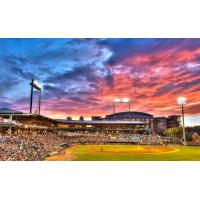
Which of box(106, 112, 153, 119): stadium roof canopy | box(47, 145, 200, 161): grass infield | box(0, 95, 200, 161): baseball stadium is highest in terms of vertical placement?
box(106, 112, 153, 119): stadium roof canopy

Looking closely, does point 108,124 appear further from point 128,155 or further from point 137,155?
point 128,155

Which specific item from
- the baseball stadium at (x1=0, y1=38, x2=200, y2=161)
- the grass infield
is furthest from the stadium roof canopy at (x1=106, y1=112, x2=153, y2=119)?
the grass infield

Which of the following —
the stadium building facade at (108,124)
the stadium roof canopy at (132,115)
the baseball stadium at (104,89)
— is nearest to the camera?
the baseball stadium at (104,89)

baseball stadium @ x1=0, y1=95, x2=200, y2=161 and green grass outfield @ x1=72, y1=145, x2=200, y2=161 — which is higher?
baseball stadium @ x1=0, y1=95, x2=200, y2=161

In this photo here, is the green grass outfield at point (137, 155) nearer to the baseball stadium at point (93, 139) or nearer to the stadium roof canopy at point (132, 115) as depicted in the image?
the baseball stadium at point (93, 139)

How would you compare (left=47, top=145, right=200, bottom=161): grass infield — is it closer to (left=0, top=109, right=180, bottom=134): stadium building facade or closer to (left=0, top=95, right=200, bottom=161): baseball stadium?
(left=0, top=95, right=200, bottom=161): baseball stadium

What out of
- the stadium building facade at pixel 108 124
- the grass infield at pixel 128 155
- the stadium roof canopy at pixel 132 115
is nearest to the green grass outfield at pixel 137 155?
the grass infield at pixel 128 155

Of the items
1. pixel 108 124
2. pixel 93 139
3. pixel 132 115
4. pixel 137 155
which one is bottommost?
pixel 137 155

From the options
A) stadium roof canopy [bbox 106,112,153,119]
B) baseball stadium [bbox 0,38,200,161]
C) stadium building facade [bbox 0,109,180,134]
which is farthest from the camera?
stadium roof canopy [bbox 106,112,153,119]

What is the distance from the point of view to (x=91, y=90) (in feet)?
93.9

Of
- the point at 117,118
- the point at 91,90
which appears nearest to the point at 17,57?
the point at 91,90

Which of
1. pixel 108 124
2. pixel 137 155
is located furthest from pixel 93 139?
pixel 137 155

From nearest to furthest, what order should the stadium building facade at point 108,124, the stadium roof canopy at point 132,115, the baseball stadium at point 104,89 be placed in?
the baseball stadium at point 104,89 → the stadium building facade at point 108,124 → the stadium roof canopy at point 132,115
